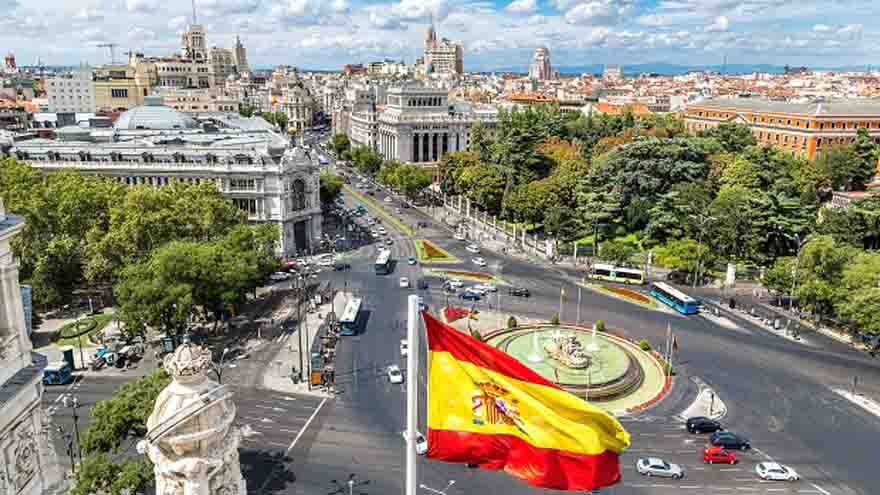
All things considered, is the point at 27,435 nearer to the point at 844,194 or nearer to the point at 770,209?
the point at 770,209

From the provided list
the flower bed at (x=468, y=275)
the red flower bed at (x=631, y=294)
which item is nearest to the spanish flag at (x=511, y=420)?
the red flower bed at (x=631, y=294)

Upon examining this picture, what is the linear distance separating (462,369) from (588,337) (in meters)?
39.5

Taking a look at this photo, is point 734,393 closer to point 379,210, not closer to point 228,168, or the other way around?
point 228,168

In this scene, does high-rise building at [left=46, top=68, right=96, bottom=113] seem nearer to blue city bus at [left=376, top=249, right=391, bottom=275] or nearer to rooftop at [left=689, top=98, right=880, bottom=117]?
blue city bus at [left=376, top=249, right=391, bottom=275]

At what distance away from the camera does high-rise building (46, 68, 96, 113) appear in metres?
162

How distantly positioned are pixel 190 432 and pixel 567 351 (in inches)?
1543

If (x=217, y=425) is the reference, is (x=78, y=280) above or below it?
below

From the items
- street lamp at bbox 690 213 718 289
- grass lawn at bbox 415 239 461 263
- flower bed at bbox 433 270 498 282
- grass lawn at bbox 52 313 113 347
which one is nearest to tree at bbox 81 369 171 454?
grass lawn at bbox 52 313 113 347

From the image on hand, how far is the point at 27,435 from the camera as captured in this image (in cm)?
1487

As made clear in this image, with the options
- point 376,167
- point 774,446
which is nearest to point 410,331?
point 774,446

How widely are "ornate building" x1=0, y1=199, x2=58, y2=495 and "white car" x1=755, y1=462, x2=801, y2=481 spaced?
30.9m

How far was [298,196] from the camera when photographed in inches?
2904

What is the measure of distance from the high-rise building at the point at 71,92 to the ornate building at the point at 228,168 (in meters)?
101

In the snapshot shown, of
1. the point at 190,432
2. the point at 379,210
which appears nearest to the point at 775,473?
the point at 190,432
